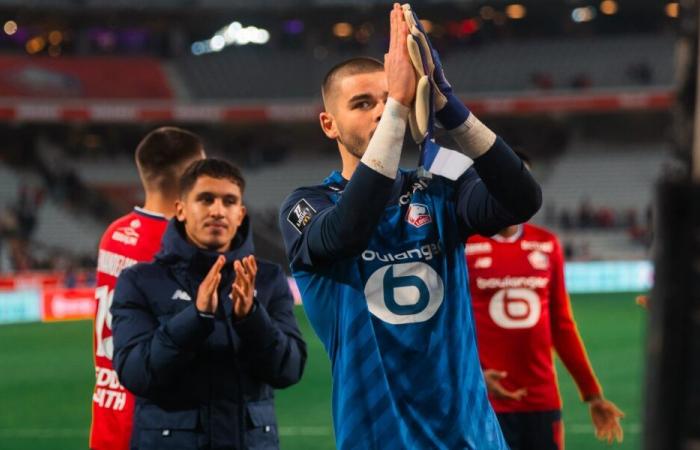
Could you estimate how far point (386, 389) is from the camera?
265 cm

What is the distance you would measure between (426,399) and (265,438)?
111cm

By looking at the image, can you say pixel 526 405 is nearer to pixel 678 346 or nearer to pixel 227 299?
pixel 227 299

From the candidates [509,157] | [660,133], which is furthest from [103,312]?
[660,133]

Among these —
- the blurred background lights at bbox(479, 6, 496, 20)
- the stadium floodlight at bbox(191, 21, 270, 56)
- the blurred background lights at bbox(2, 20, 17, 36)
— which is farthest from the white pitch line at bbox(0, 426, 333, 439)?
the blurred background lights at bbox(479, 6, 496, 20)

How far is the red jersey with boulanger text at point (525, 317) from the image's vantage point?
491 cm

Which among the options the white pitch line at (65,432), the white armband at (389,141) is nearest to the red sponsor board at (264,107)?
the white pitch line at (65,432)

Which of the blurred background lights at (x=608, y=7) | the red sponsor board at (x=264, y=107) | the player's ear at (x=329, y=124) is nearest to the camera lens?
the player's ear at (x=329, y=124)

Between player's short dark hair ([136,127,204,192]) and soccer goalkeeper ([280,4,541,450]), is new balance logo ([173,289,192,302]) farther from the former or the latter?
soccer goalkeeper ([280,4,541,450])

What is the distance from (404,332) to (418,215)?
0.31m

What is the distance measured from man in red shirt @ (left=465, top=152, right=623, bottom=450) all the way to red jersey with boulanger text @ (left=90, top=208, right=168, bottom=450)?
5.51ft

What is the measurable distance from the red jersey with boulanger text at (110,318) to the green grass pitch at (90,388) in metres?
4.32

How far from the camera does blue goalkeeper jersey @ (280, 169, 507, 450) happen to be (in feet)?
8.66

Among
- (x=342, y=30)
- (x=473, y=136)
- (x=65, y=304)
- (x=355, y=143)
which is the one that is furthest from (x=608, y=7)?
(x=473, y=136)

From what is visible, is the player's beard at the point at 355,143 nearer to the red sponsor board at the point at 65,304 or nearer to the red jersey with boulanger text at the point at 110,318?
the red jersey with boulanger text at the point at 110,318
